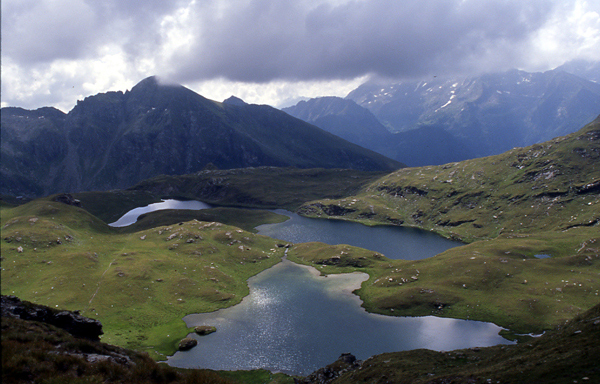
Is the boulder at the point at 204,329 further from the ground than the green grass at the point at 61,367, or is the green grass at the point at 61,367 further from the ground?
the green grass at the point at 61,367

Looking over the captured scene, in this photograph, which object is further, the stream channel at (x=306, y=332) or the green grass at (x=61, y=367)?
the stream channel at (x=306, y=332)

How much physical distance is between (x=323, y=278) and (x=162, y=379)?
108 meters

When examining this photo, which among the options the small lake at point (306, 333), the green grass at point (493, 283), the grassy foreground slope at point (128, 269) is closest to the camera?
the small lake at point (306, 333)

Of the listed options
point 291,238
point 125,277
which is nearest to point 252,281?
point 125,277

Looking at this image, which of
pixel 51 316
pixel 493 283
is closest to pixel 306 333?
pixel 51 316

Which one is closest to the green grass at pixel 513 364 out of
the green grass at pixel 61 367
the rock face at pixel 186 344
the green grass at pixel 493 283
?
the green grass at pixel 61 367

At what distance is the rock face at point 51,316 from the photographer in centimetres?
2705

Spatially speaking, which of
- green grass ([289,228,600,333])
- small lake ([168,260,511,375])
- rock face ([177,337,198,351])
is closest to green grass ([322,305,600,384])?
small lake ([168,260,511,375])

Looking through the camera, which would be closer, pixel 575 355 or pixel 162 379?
pixel 162 379

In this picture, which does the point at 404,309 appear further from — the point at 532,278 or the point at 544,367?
the point at 544,367

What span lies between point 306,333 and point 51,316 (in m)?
61.4

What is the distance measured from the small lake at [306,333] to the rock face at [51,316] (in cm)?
4040

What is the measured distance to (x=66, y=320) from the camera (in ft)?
102

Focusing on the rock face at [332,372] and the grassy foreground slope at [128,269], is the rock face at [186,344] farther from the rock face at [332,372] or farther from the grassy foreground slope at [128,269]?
the rock face at [332,372]
